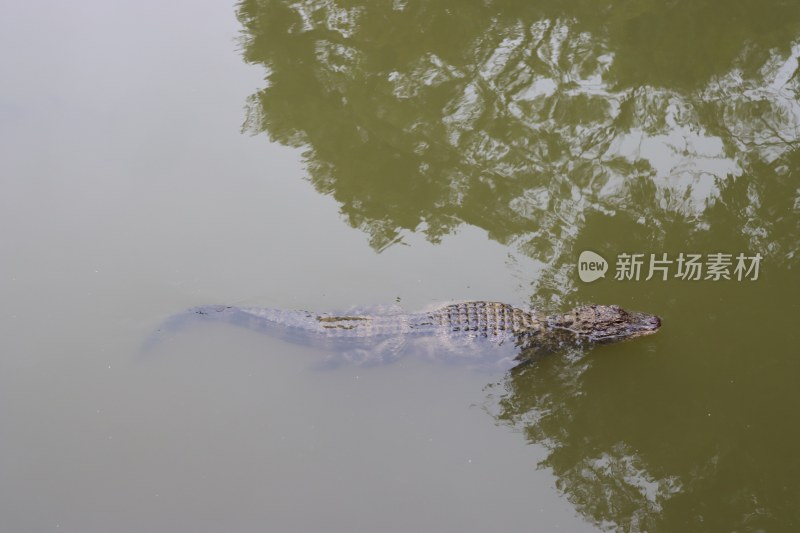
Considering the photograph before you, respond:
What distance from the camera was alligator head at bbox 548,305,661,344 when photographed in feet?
14.9

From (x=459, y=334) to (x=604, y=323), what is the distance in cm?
104

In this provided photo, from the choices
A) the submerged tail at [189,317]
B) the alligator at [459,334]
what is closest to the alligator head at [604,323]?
the alligator at [459,334]

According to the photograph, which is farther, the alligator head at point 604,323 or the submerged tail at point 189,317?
the submerged tail at point 189,317

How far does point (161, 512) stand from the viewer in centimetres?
402

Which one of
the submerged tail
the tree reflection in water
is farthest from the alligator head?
the submerged tail

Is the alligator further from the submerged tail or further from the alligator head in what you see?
the submerged tail

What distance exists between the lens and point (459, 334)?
181 inches

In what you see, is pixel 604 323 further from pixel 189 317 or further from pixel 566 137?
pixel 189 317

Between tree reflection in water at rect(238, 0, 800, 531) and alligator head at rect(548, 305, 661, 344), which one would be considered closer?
tree reflection in water at rect(238, 0, 800, 531)

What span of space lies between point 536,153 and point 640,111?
47.0 inches

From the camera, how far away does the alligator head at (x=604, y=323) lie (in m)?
4.54

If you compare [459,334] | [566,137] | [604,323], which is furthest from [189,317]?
[566,137]

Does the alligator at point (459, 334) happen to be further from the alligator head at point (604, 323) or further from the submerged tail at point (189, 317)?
the submerged tail at point (189, 317)

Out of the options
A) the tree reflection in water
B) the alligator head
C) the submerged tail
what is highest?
the tree reflection in water
